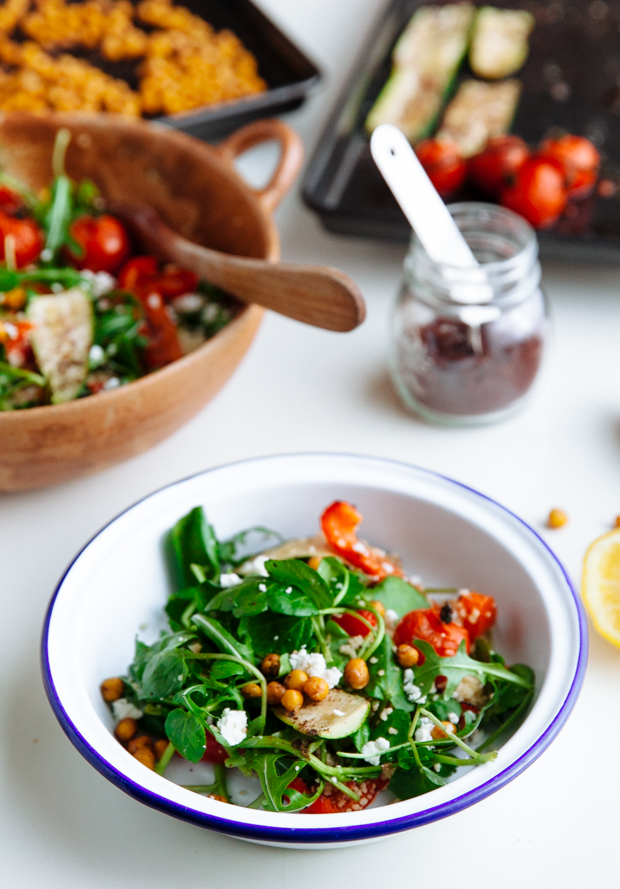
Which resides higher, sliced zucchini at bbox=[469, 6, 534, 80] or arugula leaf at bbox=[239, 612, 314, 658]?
sliced zucchini at bbox=[469, 6, 534, 80]

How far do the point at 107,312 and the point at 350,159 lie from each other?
66 centimetres

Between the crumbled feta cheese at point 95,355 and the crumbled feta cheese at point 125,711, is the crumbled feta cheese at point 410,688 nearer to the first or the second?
the crumbled feta cheese at point 125,711

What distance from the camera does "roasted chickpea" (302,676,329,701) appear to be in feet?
2.57

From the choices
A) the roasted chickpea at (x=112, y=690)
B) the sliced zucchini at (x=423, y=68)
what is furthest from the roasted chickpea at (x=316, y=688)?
the sliced zucchini at (x=423, y=68)

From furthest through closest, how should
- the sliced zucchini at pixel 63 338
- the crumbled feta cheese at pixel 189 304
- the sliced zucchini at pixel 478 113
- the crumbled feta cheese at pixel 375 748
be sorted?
the sliced zucchini at pixel 478 113, the crumbled feta cheese at pixel 189 304, the sliced zucchini at pixel 63 338, the crumbled feta cheese at pixel 375 748

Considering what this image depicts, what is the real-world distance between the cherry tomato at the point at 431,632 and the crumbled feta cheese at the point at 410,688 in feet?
0.11

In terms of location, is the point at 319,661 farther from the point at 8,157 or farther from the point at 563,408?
the point at 8,157

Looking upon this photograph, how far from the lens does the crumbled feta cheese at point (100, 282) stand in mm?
1299

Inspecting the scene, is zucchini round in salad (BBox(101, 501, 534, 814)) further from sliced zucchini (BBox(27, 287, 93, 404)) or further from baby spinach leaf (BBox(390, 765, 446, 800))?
sliced zucchini (BBox(27, 287, 93, 404))

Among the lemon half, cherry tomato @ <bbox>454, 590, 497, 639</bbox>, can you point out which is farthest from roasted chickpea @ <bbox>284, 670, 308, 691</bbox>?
the lemon half

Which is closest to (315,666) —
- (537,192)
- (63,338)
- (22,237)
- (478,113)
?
(63,338)

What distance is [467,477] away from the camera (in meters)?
1.17

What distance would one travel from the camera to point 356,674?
807 mm

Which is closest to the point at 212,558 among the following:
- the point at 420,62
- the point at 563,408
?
the point at 563,408
